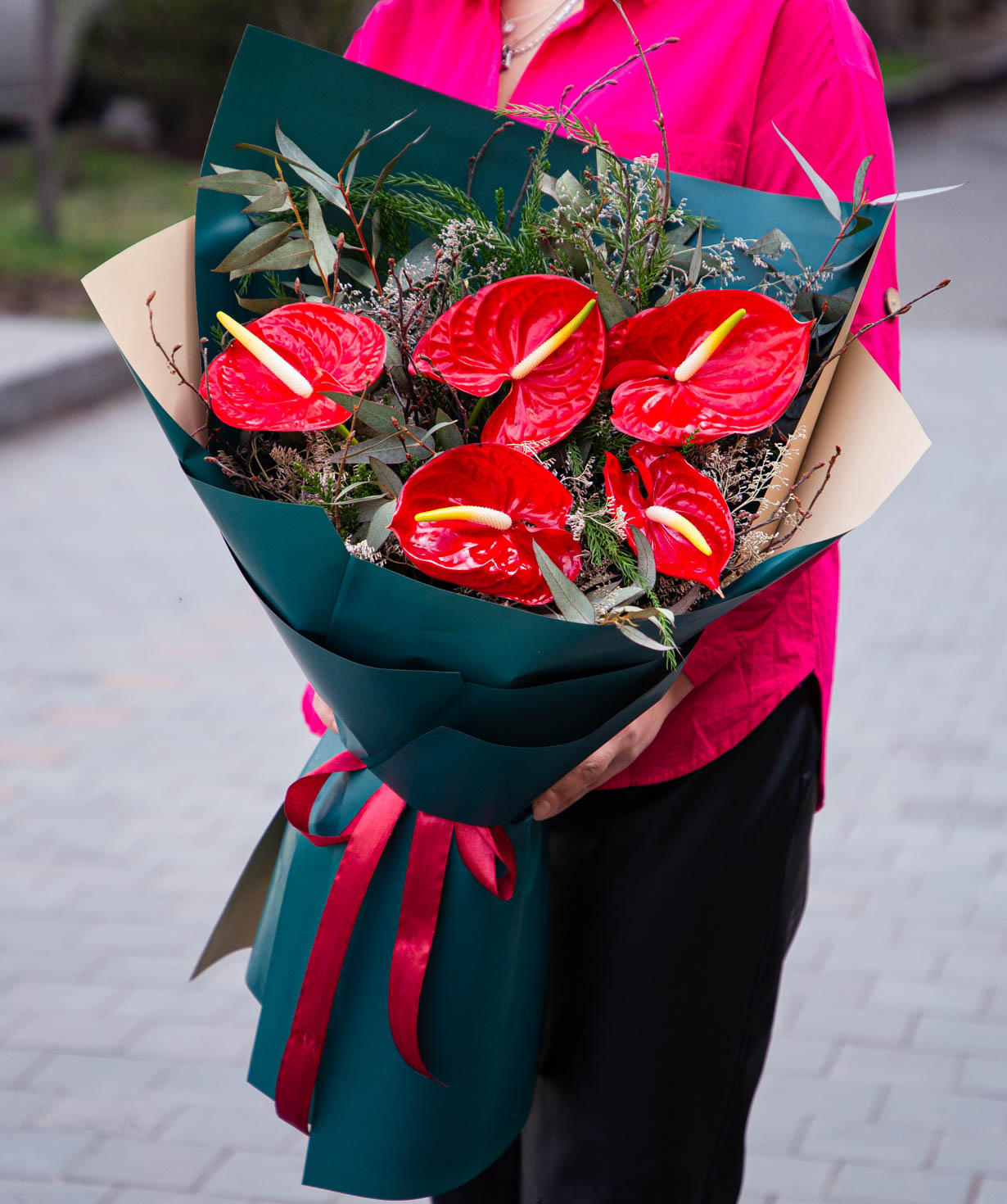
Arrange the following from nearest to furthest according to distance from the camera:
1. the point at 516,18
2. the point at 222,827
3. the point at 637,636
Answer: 1. the point at 637,636
2. the point at 516,18
3. the point at 222,827

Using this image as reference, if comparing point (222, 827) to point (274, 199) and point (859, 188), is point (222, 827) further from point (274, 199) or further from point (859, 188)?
point (859, 188)

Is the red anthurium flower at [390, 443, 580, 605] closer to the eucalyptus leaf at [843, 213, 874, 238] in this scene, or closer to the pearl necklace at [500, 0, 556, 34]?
the eucalyptus leaf at [843, 213, 874, 238]

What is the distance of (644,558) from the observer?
3.95ft

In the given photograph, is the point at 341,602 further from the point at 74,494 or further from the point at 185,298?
the point at 74,494

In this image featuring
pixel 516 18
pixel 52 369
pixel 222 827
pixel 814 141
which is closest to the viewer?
pixel 814 141

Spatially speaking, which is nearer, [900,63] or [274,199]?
[274,199]

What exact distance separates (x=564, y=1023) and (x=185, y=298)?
34.5 inches

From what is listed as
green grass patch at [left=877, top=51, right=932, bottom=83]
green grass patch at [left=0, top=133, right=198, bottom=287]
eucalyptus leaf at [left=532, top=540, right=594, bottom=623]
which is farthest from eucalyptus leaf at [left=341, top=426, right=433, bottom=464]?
green grass patch at [left=877, top=51, right=932, bottom=83]

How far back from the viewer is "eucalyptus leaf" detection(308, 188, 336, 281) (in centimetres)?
131

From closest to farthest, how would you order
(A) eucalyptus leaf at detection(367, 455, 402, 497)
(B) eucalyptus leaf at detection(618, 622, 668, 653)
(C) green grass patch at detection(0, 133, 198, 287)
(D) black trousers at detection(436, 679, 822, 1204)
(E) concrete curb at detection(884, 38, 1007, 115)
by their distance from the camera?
1. (B) eucalyptus leaf at detection(618, 622, 668, 653)
2. (A) eucalyptus leaf at detection(367, 455, 402, 497)
3. (D) black trousers at detection(436, 679, 822, 1204)
4. (C) green grass patch at detection(0, 133, 198, 287)
5. (E) concrete curb at detection(884, 38, 1007, 115)

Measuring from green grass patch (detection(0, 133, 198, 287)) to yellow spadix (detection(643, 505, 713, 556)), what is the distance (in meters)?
8.22

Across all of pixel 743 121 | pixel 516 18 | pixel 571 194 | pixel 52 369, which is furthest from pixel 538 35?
pixel 52 369

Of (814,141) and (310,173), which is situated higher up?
(310,173)

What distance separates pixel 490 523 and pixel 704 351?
0.24 metres
